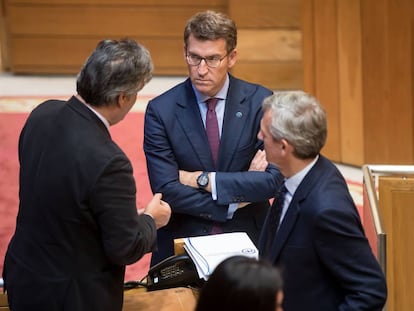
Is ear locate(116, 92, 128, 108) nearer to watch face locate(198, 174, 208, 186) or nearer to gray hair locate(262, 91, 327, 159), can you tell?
gray hair locate(262, 91, 327, 159)

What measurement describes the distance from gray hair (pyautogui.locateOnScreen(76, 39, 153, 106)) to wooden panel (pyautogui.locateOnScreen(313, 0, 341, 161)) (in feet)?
12.5

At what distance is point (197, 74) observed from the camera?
2.81 metres

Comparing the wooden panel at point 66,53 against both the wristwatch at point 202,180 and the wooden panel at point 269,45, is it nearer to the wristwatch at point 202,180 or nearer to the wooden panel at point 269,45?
the wooden panel at point 269,45

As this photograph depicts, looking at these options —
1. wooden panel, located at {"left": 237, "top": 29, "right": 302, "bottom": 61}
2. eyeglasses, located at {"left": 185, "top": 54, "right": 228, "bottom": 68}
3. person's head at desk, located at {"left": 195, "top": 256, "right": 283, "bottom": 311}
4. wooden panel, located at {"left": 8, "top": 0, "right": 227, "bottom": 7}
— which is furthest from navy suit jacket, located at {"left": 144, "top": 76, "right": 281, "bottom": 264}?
wooden panel, located at {"left": 8, "top": 0, "right": 227, "bottom": 7}

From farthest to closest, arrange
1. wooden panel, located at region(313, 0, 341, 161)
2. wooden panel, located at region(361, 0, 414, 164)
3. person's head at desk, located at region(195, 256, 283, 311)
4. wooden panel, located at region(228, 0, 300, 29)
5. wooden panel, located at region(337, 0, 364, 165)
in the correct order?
1. wooden panel, located at region(228, 0, 300, 29)
2. wooden panel, located at region(313, 0, 341, 161)
3. wooden panel, located at region(337, 0, 364, 165)
4. wooden panel, located at region(361, 0, 414, 164)
5. person's head at desk, located at region(195, 256, 283, 311)

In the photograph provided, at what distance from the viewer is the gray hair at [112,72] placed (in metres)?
2.10

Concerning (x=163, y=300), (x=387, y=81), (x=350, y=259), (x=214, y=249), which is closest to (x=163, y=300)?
(x=163, y=300)

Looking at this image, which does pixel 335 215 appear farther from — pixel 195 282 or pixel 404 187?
pixel 404 187

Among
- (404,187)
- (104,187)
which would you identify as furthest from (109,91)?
(404,187)

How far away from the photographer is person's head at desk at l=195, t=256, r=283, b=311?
144 centimetres

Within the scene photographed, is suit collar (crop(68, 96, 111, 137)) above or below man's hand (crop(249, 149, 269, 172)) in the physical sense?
above

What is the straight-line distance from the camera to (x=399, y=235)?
310 centimetres

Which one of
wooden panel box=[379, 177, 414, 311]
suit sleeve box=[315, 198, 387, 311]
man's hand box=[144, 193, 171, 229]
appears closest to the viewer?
suit sleeve box=[315, 198, 387, 311]

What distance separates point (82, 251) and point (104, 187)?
0.20 metres
